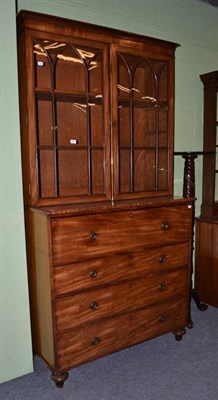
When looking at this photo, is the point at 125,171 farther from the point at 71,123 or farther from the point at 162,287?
the point at 162,287

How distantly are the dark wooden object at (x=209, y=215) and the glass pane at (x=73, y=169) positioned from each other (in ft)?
3.94

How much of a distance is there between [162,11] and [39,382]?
2.92 m

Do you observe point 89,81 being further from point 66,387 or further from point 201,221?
point 66,387

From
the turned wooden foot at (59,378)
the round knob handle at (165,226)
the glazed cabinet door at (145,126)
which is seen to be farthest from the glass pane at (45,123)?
the turned wooden foot at (59,378)

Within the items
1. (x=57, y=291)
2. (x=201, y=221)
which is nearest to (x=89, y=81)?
(x=57, y=291)

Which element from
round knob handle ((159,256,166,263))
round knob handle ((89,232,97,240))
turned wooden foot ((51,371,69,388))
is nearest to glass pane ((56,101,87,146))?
round knob handle ((89,232,97,240))

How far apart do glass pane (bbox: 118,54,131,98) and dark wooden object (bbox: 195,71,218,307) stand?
97cm

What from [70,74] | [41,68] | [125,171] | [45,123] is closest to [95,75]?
[70,74]

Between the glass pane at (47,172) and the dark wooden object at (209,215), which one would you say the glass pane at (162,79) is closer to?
the dark wooden object at (209,215)

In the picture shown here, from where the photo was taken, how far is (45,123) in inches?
83.1

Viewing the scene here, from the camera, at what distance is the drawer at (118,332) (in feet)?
6.18

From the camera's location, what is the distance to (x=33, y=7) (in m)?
2.15

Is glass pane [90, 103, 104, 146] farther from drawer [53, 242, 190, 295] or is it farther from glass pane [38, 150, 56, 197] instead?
drawer [53, 242, 190, 295]

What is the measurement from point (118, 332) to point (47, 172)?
1.13 meters
